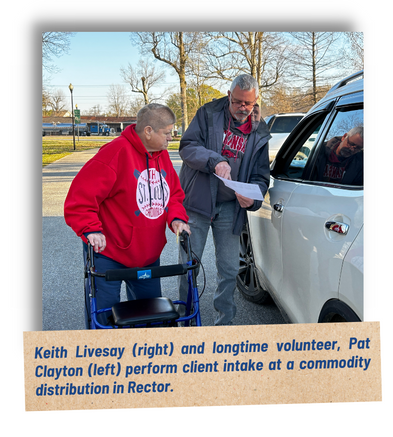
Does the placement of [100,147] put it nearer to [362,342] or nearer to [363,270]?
[363,270]

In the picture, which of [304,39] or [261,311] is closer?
[304,39]

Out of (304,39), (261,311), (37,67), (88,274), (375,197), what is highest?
(304,39)

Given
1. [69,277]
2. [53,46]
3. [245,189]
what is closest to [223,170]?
[245,189]

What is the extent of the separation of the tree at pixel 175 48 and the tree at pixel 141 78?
0.37ft

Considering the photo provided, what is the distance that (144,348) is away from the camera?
2.43m

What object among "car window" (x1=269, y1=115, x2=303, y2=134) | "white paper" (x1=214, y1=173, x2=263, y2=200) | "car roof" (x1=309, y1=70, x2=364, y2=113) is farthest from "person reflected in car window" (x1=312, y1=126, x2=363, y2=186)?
"car window" (x1=269, y1=115, x2=303, y2=134)

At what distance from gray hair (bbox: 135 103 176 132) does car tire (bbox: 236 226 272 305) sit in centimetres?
158

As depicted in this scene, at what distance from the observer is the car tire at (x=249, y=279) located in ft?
12.8

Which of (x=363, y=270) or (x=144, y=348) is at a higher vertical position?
(x=363, y=270)

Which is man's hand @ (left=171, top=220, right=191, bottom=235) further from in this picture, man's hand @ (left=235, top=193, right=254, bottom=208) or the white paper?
man's hand @ (left=235, top=193, right=254, bottom=208)

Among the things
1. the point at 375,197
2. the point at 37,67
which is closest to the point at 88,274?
the point at 37,67
